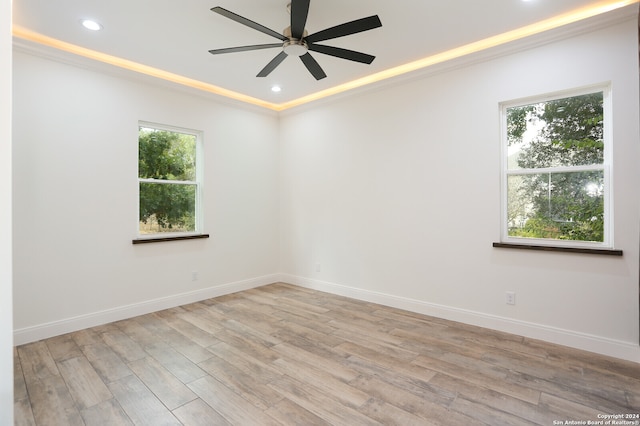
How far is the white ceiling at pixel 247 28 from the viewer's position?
2.59 meters

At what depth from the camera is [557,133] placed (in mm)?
3047

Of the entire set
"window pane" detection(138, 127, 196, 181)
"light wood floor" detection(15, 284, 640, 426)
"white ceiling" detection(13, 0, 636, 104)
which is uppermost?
"white ceiling" detection(13, 0, 636, 104)

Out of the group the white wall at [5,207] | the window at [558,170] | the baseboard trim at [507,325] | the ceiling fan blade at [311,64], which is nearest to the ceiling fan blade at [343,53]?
the ceiling fan blade at [311,64]

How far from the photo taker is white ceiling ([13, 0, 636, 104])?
2.59m

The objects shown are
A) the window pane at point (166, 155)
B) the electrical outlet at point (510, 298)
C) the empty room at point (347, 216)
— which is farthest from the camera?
the window pane at point (166, 155)

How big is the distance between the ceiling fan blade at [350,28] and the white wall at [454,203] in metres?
1.71

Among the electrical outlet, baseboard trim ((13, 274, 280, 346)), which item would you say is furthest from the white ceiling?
baseboard trim ((13, 274, 280, 346))

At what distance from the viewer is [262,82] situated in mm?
4207

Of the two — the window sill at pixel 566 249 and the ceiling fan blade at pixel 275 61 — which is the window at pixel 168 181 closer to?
the ceiling fan blade at pixel 275 61

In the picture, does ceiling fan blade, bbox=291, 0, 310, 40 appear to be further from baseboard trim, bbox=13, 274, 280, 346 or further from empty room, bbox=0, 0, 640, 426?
baseboard trim, bbox=13, 274, 280, 346

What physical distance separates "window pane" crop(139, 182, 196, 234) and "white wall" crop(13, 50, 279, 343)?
0.19 metres

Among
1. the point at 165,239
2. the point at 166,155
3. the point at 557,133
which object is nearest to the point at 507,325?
the point at 557,133

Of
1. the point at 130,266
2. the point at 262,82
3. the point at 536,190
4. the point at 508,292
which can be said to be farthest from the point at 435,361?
the point at 262,82

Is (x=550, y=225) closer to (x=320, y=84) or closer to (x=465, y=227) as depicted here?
(x=465, y=227)
